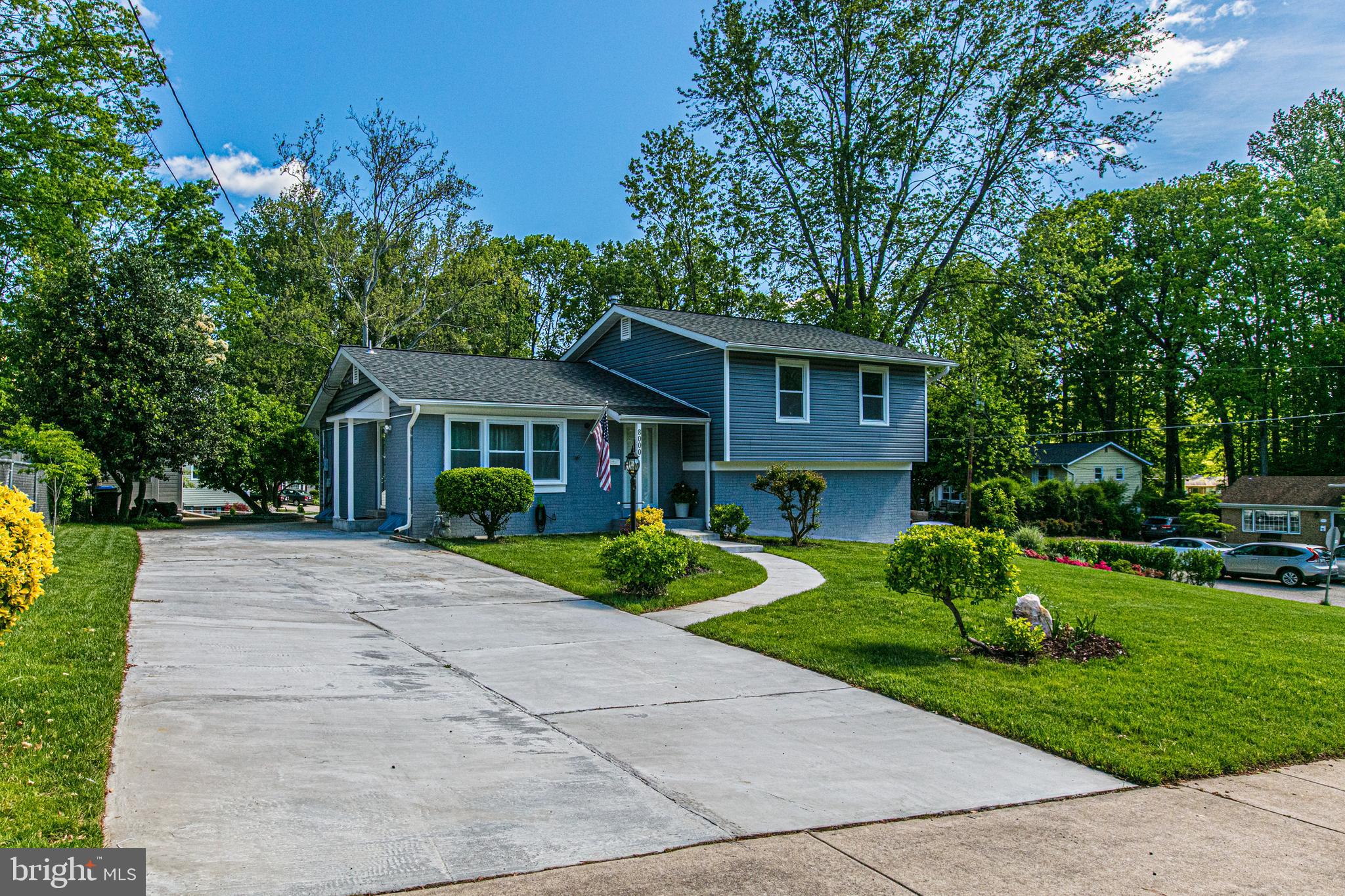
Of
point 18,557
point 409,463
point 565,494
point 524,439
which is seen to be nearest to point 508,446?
point 524,439

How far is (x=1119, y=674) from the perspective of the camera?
25.9 feet

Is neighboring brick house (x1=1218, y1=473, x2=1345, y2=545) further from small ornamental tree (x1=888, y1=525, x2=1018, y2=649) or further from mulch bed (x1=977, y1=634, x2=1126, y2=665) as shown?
small ornamental tree (x1=888, y1=525, x2=1018, y2=649)

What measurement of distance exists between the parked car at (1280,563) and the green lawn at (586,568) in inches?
943

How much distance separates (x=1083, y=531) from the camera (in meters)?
43.9

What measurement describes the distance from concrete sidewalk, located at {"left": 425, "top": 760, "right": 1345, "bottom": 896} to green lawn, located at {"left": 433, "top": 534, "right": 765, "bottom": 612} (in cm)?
658

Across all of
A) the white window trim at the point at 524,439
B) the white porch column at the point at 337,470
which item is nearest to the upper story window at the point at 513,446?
the white window trim at the point at 524,439

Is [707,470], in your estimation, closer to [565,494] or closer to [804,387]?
[804,387]

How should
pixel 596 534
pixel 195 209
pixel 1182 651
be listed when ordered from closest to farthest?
pixel 1182 651
pixel 596 534
pixel 195 209

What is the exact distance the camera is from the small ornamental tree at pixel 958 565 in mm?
8617

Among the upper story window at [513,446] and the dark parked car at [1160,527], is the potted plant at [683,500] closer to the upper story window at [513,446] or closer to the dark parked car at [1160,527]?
the upper story window at [513,446]

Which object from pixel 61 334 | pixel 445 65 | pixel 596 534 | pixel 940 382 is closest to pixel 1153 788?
pixel 596 534

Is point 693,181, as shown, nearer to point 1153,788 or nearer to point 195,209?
point 195,209

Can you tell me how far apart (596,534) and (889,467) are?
30.5ft

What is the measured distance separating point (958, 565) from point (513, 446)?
12.4m
